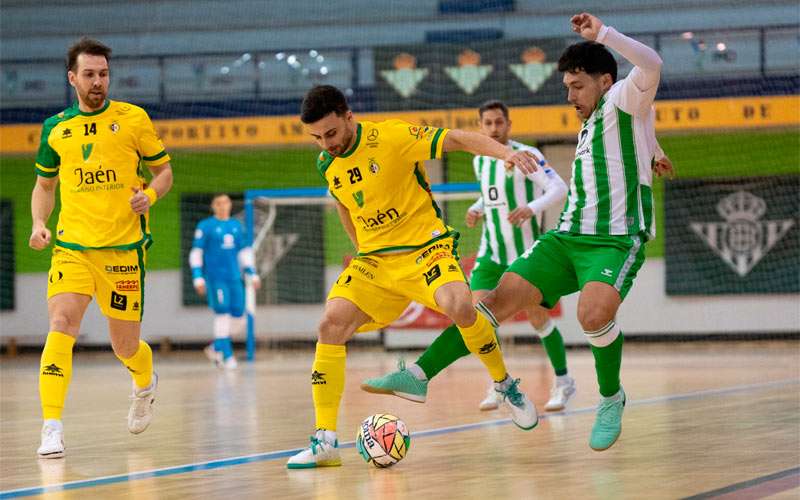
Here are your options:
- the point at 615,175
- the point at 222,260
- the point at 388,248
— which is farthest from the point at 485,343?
the point at 222,260

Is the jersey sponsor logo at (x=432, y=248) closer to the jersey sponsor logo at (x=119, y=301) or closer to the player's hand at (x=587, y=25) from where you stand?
the player's hand at (x=587, y=25)

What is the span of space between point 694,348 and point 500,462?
13637 millimetres

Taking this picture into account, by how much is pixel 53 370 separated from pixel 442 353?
202cm

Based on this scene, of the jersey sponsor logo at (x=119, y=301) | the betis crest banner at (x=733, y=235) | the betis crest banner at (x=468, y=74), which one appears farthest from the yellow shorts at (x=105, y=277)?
the betis crest banner at (x=733, y=235)

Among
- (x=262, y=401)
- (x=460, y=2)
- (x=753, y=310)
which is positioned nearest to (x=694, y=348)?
(x=753, y=310)

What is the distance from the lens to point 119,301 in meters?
6.71

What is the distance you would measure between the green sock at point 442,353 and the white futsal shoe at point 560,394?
2.42 meters

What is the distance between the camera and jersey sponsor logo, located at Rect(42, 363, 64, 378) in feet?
21.1

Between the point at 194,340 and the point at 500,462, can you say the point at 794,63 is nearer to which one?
the point at 194,340

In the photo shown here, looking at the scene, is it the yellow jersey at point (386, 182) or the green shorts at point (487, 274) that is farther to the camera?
the green shorts at point (487, 274)

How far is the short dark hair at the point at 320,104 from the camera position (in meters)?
5.54

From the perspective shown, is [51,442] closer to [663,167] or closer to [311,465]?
[311,465]

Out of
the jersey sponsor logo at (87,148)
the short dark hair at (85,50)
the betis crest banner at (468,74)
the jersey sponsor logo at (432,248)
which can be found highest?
the betis crest banner at (468,74)

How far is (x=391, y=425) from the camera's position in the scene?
547cm
